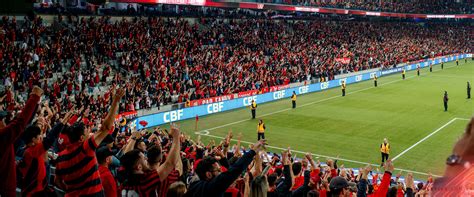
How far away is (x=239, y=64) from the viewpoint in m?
39.8

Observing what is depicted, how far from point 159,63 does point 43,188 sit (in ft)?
88.7

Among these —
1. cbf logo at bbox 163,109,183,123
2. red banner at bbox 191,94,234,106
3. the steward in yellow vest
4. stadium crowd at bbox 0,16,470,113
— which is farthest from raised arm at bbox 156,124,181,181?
red banner at bbox 191,94,234,106

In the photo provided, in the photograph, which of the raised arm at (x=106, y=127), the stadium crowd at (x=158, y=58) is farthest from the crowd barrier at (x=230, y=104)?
the raised arm at (x=106, y=127)

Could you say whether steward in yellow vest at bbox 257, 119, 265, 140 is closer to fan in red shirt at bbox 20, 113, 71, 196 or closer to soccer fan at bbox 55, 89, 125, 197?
fan in red shirt at bbox 20, 113, 71, 196

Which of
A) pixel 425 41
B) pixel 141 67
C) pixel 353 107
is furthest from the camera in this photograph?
A: pixel 425 41

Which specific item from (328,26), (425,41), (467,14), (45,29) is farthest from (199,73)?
(467,14)

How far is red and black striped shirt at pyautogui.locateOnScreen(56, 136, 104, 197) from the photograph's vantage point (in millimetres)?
5238

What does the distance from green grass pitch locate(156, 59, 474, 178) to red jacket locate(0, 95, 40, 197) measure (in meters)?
14.5

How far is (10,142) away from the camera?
16.9 feet

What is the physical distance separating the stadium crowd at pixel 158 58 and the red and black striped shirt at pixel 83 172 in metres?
11.5

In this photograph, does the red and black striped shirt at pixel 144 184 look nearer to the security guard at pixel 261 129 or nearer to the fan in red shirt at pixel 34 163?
the fan in red shirt at pixel 34 163

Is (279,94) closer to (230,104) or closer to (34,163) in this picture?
(230,104)

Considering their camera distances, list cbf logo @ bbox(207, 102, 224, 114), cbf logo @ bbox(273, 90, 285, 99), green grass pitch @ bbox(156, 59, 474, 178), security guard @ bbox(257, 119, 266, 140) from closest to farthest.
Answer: green grass pitch @ bbox(156, 59, 474, 178), security guard @ bbox(257, 119, 266, 140), cbf logo @ bbox(207, 102, 224, 114), cbf logo @ bbox(273, 90, 285, 99)

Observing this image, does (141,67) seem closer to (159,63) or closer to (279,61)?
(159,63)
